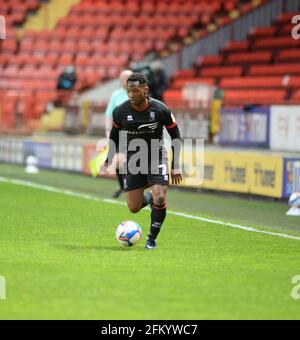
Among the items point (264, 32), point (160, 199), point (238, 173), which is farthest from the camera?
point (264, 32)

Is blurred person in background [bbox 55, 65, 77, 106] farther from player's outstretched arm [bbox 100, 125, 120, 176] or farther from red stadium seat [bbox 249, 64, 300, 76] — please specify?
player's outstretched arm [bbox 100, 125, 120, 176]

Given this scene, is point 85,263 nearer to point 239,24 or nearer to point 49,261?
point 49,261

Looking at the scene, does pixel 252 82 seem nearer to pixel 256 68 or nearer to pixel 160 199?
pixel 256 68

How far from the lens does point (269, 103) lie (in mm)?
22859

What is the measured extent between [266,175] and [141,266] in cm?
911

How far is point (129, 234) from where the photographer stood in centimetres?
1274

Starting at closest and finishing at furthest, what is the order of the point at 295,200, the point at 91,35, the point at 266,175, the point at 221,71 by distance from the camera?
the point at 295,200 → the point at 266,175 → the point at 221,71 → the point at 91,35

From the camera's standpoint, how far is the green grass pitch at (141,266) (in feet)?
29.2

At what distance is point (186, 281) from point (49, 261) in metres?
1.77

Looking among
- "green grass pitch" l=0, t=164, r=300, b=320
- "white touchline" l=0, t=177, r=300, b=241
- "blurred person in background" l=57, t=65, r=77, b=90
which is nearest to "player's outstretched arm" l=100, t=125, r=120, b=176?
"green grass pitch" l=0, t=164, r=300, b=320

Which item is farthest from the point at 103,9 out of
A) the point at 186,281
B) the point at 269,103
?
the point at 186,281

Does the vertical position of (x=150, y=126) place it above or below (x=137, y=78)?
below

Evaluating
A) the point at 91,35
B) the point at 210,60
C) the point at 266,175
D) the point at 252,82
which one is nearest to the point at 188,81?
the point at 210,60

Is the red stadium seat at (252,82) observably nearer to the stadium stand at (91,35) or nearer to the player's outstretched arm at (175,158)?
the stadium stand at (91,35)
